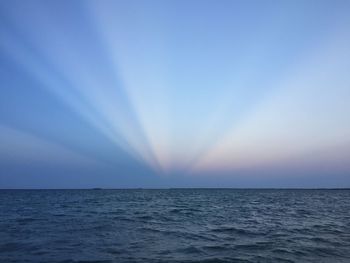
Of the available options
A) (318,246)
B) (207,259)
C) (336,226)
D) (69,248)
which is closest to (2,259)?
(69,248)

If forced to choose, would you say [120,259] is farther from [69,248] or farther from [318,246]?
[318,246]

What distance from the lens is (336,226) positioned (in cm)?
2822

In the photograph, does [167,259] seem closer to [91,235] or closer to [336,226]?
[91,235]

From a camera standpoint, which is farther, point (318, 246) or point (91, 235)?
point (91, 235)

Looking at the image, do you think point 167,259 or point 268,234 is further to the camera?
point 268,234

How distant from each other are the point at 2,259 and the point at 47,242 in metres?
4.46

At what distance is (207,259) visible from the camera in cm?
1633

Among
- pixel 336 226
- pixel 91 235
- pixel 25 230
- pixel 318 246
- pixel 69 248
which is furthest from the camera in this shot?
pixel 336 226

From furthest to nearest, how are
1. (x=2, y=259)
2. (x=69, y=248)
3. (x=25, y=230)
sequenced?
1. (x=25, y=230)
2. (x=69, y=248)
3. (x=2, y=259)

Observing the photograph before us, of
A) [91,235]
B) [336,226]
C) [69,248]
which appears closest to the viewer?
[69,248]

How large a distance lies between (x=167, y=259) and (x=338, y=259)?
24.7 ft

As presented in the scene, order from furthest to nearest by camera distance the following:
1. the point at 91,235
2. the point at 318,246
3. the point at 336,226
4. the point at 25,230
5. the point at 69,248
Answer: the point at 336,226, the point at 25,230, the point at 91,235, the point at 318,246, the point at 69,248

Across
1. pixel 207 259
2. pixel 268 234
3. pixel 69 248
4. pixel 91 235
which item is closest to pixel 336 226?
pixel 268 234

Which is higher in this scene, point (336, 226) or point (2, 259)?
point (336, 226)
